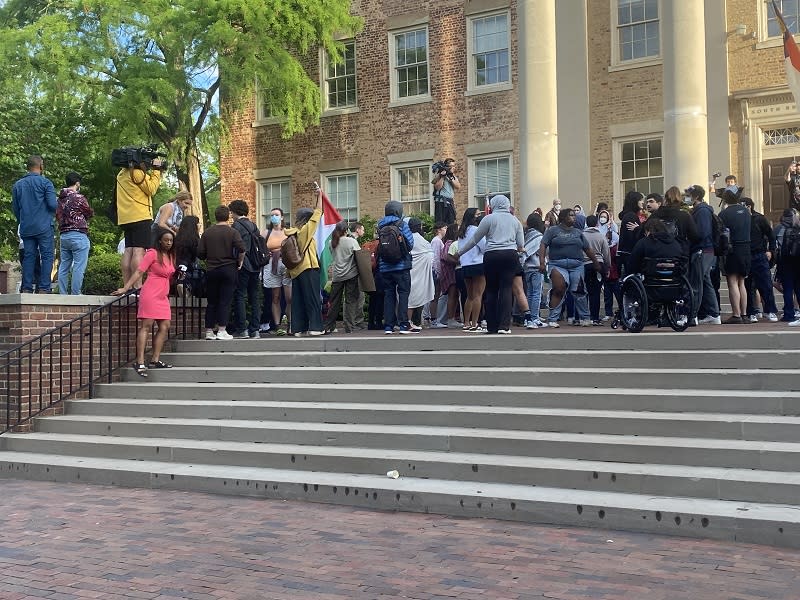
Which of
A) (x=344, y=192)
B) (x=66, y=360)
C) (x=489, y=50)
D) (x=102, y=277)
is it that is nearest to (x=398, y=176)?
(x=344, y=192)

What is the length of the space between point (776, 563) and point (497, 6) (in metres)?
19.4

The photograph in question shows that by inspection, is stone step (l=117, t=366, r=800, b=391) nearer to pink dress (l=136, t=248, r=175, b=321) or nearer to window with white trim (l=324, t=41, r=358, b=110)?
pink dress (l=136, t=248, r=175, b=321)

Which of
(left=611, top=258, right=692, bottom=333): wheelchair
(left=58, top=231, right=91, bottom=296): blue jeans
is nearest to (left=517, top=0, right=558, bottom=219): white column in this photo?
(left=611, top=258, right=692, bottom=333): wheelchair

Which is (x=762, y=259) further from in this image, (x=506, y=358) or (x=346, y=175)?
(x=346, y=175)

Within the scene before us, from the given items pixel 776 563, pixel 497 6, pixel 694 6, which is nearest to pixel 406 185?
pixel 497 6

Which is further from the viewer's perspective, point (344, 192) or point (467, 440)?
point (344, 192)

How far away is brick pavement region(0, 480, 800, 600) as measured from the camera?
5.49 metres

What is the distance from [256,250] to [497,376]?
4593mm

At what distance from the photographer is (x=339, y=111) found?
25.8 metres

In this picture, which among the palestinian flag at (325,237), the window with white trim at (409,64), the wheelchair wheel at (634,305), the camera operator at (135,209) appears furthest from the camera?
the window with white trim at (409,64)

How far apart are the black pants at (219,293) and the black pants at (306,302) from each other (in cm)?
87

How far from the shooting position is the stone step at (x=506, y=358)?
8.92 metres

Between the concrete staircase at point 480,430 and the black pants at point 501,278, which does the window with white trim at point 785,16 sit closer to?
the black pants at point 501,278

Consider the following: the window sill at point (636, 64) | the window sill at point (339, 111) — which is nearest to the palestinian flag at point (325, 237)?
the window sill at point (636, 64)
